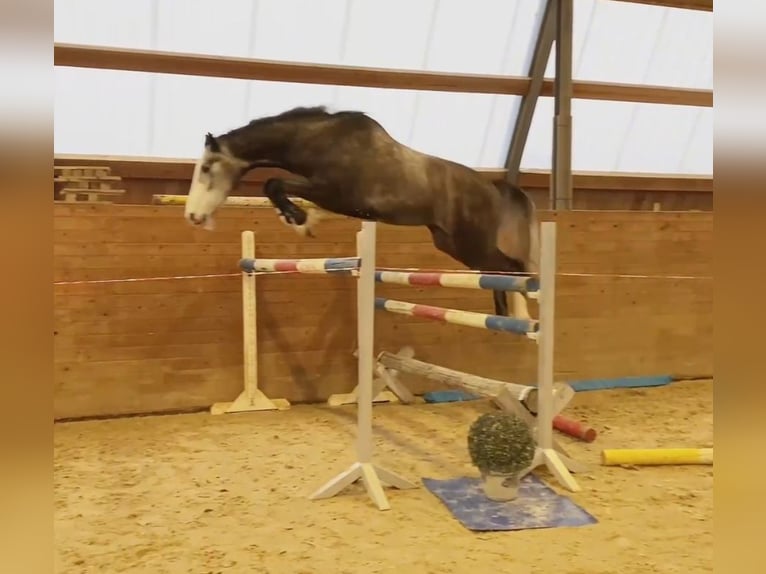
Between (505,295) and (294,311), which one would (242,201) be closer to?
(294,311)

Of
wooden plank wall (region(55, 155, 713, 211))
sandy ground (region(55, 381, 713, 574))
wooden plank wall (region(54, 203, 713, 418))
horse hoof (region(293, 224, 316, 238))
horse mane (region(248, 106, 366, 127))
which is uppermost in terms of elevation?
horse mane (region(248, 106, 366, 127))

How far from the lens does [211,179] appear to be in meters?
3.10

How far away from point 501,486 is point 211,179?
74.3 inches

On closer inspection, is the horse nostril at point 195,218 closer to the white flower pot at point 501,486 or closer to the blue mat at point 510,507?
the blue mat at point 510,507

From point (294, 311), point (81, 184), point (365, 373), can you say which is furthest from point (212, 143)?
point (365, 373)

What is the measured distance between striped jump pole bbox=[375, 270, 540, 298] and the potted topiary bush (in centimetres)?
46

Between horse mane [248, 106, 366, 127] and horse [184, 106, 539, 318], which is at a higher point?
horse mane [248, 106, 366, 127]

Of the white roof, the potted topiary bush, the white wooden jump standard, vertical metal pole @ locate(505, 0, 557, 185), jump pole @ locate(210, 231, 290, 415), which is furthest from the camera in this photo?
vertical metal pole @ locate(505, 0, 557, 185)

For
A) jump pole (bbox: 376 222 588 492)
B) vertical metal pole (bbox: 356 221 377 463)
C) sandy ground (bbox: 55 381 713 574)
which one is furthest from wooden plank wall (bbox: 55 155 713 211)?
jump pole (bbox: 376 222 588 492)

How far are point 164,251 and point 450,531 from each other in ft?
6.83

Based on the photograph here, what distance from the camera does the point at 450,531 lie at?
186cm

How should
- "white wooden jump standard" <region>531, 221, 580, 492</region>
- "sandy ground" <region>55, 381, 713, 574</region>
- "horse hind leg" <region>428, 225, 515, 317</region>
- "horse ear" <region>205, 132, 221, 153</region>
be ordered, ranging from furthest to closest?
"horse hind leg" <region>428, 225, 515, 317</region>
"horse ear" <region>205, 132, 221, 153</region>
"white wooden jump standard" <region>531, 221, 580, 492</region>
"sandy ground" <region>55, 381, 713, 574</region>

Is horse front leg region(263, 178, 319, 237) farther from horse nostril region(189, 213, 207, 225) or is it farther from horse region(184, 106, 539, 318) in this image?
horse nostril region(189, 213, 207, 225)

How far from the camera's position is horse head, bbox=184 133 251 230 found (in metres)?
3.04
